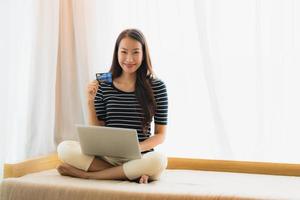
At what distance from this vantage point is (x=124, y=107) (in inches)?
86.5

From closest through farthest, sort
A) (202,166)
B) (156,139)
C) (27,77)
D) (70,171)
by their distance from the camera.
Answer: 1. (70,171)
2. (156,139)
3. (202,166)
4. (27,77)

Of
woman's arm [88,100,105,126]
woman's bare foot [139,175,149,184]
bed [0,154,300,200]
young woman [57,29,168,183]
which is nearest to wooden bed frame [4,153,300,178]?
bed [0,154,300,200]

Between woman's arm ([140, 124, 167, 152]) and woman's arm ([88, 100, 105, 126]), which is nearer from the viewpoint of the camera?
woman's arm ([140, 124, 167, 152])

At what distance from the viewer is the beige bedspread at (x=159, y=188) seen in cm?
175

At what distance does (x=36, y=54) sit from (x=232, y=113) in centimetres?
102

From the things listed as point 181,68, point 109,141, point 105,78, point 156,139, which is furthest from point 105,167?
point 181,68

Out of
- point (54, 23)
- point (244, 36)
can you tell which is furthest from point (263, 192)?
point (54, 23)

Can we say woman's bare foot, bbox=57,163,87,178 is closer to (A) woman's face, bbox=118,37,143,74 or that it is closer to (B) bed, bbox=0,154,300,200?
(B) bed, bbox=0,154,300,200

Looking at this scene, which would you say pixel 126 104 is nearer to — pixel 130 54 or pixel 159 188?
pixel 130 54

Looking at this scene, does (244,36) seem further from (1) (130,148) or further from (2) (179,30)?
(1) (130,148)

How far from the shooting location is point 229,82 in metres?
2.32

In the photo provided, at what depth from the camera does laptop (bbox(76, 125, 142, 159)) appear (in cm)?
194

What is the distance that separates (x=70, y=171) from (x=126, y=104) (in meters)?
0.39

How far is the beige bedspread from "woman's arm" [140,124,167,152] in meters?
0.15
